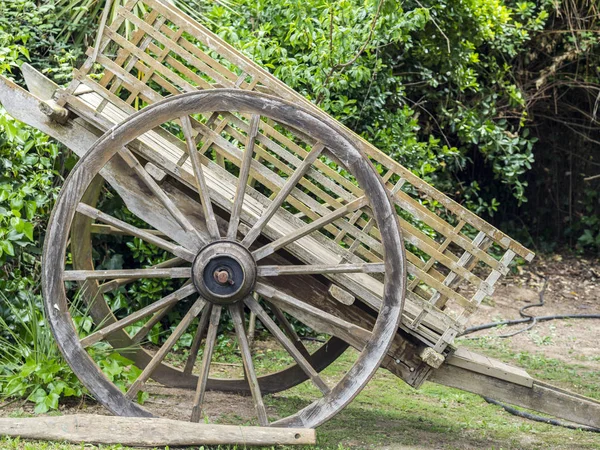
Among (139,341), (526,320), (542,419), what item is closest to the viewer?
(139,341)

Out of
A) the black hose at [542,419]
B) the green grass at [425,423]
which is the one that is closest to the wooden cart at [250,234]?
the green grass at [425,423]

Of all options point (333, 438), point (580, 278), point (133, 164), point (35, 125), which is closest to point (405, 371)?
point (333, 438)

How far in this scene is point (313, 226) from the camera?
155 inches

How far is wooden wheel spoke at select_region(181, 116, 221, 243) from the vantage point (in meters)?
3.95

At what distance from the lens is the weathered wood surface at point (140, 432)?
3.93 meters

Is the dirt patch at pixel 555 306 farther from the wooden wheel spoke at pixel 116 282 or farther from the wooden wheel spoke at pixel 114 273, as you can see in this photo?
the wooden wheel spoke at pixel 114 273

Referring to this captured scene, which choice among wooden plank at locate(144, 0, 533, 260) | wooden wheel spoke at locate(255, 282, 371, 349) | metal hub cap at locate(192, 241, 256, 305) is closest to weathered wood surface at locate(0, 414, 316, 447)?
wooden wheel spoke at locate(255, 282, 371, 349)

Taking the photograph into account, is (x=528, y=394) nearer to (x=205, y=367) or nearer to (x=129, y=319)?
(x=205, y=367)

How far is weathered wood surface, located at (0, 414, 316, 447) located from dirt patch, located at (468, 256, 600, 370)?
3763mm

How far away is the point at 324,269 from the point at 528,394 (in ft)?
4.41

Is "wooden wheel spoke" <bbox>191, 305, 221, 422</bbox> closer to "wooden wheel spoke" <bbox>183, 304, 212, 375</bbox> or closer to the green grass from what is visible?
"wooden wheel spoke" <bbox>183, 304, 212, 375</bbox>

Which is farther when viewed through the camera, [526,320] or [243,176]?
[526,320]

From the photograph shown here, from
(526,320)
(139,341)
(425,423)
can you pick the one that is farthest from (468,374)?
(526,320)

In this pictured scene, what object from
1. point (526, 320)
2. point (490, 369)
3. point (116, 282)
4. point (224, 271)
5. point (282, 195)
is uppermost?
point (526, 320)
